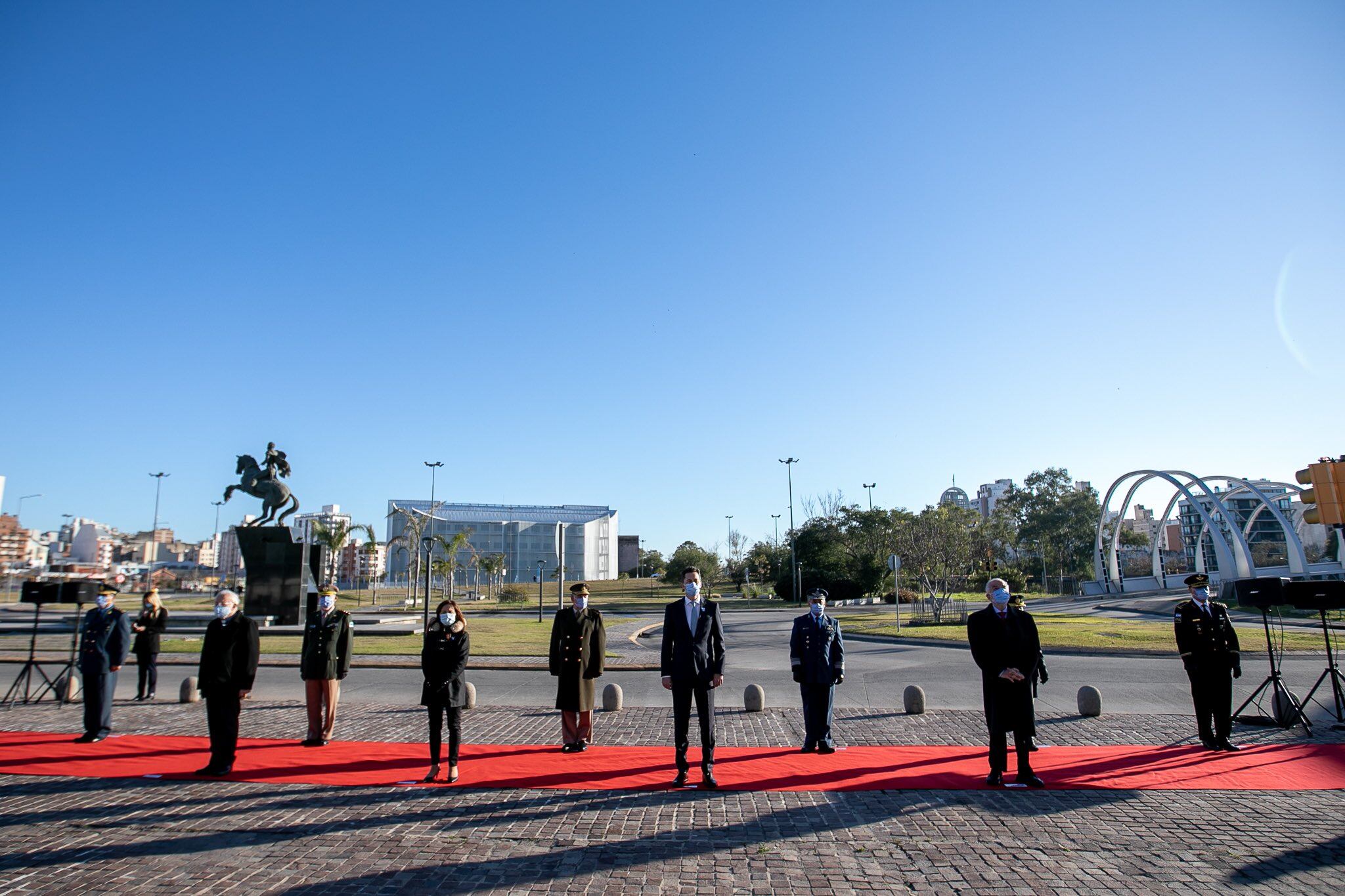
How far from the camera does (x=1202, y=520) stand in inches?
1946

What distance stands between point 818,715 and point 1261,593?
6.59 metres

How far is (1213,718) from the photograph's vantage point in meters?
9.44

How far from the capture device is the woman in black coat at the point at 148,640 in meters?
12.2

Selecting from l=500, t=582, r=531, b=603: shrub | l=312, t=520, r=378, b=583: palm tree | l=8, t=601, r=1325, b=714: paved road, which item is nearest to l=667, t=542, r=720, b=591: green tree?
l=500, t=582, r=531, b=603: shrub

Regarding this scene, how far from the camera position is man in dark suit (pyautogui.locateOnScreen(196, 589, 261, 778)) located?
25.6 ft

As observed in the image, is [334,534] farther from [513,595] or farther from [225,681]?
[225,681]

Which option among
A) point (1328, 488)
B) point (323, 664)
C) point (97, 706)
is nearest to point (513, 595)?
point (97, 706)

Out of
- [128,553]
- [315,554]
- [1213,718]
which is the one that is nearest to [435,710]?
[1213,718]

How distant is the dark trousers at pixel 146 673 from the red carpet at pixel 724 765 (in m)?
3.09

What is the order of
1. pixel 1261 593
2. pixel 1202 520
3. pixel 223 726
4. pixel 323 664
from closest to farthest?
pixel 223 726
pixel 323 664
pixel 1261 593
pixel 1202 520

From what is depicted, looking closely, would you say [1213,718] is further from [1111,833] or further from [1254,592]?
[1111,833]

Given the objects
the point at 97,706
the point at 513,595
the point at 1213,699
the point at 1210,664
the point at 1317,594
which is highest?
the point at 1317,594

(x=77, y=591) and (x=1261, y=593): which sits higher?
(x=77, y=591)

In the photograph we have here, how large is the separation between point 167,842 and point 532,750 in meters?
3.85
